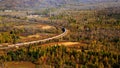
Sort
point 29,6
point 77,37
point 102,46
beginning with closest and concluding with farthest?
point 102,46 < point 77,37 < point 29,6

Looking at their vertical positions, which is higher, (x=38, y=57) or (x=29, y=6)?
(x=38, y=57)

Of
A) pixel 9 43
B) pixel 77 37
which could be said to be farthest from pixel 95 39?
pixel 9 43

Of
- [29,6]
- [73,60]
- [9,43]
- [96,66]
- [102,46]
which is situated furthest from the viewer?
[29,6]

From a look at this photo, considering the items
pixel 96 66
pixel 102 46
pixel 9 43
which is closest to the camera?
pixel 96 66

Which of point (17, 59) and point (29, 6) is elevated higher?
point (17, 59)

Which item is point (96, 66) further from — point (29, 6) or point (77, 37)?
point (29, 6)

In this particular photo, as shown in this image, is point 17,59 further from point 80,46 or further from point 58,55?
point 80,46

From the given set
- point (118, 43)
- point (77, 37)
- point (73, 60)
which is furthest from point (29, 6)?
point (73, 60)

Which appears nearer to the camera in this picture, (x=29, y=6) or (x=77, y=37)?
(x=77, y=37)

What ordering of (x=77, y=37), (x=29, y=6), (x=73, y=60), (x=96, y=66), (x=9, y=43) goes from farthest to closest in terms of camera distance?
(x=29, y=6), (x=77, y=37), (x=9, y=43), (x=73, y=60), (x=96, y=66)

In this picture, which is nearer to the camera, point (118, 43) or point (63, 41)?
point (118, 43)
